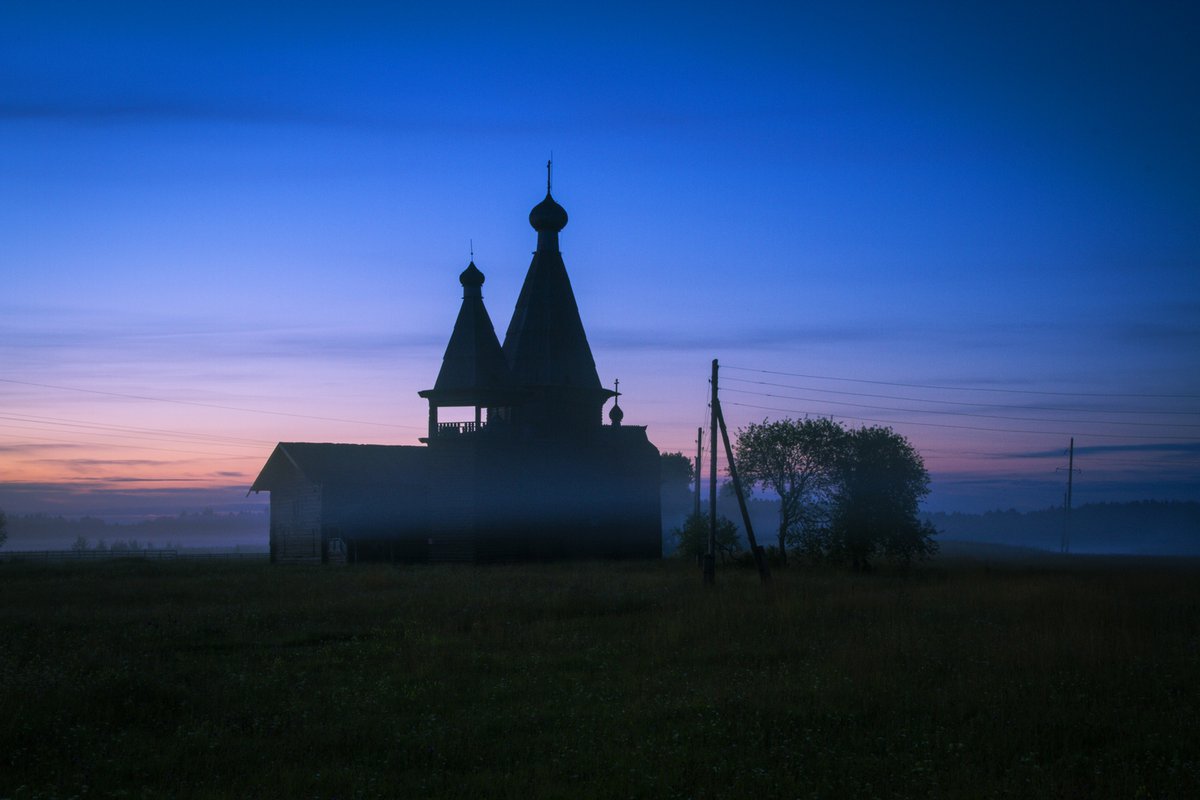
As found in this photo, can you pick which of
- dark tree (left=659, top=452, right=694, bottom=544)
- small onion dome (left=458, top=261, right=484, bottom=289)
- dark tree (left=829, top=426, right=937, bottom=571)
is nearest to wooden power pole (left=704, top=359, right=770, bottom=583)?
dark tree (left=829, top=426, right=937, bottom=571)

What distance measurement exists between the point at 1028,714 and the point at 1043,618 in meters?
8.03

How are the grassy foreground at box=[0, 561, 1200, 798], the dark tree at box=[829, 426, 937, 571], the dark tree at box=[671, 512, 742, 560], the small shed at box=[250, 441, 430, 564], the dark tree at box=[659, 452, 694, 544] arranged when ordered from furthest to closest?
1. the dark tree at box=[659, 452, 694, 544]
2. the small shed at box=[250, 441, 430, 564]
3. the dark tree at box=[671, 512, 742, 560]
4. the dark tree at box=[829, 426, 937, 571]
5. the grassy foreground at box=[0, 561, 1200, 798]

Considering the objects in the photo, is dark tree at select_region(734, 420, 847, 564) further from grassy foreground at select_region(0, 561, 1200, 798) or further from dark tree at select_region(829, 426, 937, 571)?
grassy foreground at select_region(0, 561, 1200, 798)

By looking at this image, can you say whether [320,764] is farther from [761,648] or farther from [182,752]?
[761,648]

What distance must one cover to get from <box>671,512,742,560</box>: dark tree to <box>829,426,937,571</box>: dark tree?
4.51 m

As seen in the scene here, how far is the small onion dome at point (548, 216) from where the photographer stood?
45156 mm

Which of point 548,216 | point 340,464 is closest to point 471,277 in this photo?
point 548,216

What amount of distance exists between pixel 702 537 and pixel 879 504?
759cm

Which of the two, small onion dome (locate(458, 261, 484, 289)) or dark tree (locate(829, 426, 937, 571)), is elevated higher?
small onion dome (locate(458, 261, 484, 289))

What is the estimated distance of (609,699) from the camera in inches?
458

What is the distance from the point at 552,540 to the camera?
41438mm

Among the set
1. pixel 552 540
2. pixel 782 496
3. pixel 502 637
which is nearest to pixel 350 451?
pixel 552 540

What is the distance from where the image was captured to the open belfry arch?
131 ft

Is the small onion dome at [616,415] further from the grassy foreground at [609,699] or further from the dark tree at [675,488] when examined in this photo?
the dark tree at [675,488]
